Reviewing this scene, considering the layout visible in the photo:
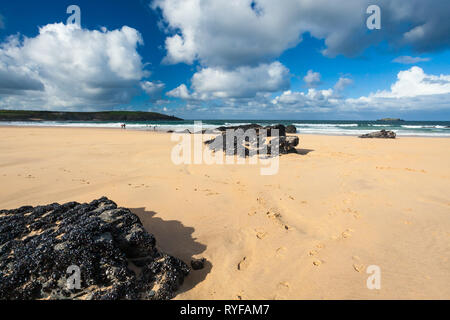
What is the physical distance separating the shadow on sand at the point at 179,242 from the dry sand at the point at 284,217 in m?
0.02

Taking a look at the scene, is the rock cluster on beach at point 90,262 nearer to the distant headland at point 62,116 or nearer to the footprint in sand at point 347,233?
the footprint in sand at point 347,233

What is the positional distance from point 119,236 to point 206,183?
4047mm

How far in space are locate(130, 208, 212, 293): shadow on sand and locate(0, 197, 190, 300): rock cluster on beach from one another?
0.19m

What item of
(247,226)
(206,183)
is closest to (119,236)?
(247,226)

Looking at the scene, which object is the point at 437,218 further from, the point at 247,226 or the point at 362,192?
the point at 247,226

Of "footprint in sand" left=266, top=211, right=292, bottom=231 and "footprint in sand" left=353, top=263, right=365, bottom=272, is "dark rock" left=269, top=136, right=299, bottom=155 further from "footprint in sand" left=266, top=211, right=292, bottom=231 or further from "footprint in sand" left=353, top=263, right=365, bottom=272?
"footprint in sand" left=353, top=263, right=365, bottom=272

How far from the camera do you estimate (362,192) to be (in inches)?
240

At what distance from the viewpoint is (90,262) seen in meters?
2.62

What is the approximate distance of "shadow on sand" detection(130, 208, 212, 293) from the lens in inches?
119

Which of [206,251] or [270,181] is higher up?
[270,181]

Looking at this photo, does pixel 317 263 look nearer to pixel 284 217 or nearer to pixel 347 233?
pixel 347 233

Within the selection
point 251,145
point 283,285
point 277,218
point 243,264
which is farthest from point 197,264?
point 251,145
